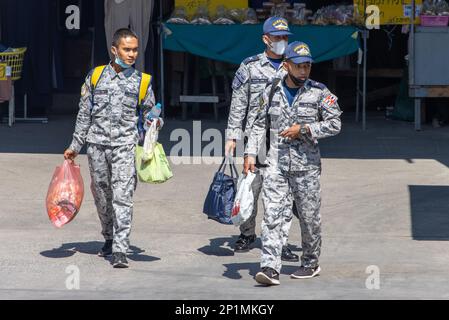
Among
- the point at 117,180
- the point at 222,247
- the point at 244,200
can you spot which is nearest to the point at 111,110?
the point at 117,180

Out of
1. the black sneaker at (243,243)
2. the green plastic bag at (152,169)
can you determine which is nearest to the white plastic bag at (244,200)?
the green plastic bag at (152,169)

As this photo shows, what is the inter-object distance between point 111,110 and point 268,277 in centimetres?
180

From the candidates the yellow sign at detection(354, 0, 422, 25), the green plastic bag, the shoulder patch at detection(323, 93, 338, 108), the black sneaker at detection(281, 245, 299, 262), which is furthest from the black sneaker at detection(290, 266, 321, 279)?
the yellow sign at detection(354, 0, 422, 25)

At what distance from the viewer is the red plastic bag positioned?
9383mm

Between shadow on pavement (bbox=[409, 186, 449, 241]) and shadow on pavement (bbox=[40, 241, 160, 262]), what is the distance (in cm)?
235

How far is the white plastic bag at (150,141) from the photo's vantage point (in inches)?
364

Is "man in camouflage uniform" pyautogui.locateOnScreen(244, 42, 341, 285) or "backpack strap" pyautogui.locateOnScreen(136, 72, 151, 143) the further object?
"backpack strap" pyautogui.locateOnScreen(136, 72, 151, 143)

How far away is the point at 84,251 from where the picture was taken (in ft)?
32.3

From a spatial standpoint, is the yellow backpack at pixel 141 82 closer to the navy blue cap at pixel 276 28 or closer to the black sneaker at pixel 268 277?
the navy blue cap at pixel 276 28

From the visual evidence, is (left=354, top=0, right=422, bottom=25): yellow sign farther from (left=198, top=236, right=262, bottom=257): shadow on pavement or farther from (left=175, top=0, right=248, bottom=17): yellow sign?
(left=198, top=236, right=262, bottom=257): shadow on pavement
